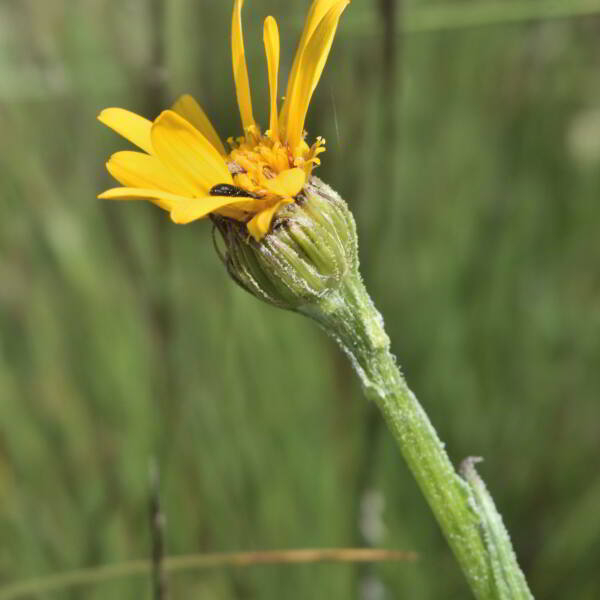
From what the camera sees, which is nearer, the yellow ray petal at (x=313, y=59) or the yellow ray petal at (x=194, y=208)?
the yellow ray petal at (x=194, y=208)

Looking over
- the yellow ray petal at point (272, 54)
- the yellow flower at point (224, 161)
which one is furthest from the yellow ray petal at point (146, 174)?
the yellow ray petal at point (272, 54)

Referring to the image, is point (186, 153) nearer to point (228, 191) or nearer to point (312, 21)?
point (228, 191)

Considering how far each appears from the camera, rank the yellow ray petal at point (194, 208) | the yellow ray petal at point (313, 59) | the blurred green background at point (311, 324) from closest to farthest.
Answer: the yellow ray petal at point (194, 208) < the yellow ray petal at point (313, 59) < the blurred green background at point (311, 324)

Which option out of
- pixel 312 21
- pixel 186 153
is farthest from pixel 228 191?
pixel 312 21

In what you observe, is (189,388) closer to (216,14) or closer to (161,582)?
(161,582)

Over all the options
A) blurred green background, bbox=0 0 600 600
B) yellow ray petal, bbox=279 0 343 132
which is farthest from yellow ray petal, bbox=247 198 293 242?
blurred green background, bbox=0 0 600 600

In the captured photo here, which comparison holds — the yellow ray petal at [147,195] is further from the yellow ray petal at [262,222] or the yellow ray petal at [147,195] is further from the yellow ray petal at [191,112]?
the yellow ray petal at [191,112]
